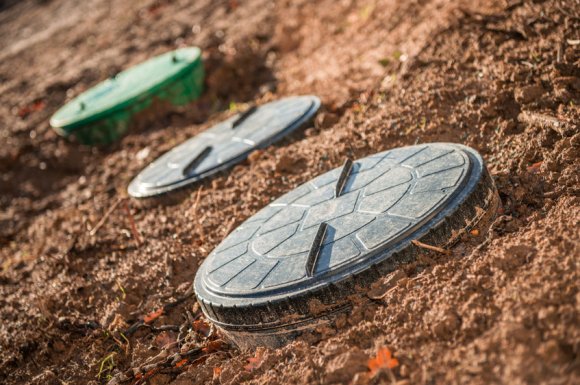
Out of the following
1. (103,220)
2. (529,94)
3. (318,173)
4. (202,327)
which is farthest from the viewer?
(103,220)

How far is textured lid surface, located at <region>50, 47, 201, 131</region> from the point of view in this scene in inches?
211

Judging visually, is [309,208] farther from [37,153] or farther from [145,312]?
[37,153]

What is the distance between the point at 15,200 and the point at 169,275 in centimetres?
301

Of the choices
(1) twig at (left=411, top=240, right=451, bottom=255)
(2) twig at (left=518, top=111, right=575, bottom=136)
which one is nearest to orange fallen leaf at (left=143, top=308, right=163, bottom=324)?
(1) twig at (left=411, top=240, right=451, bottom=255)

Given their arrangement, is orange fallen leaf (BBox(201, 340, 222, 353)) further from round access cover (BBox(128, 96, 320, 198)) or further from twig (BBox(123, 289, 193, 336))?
round access cover (BBox(128, 96, 320, 198))

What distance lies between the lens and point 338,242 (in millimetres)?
2320

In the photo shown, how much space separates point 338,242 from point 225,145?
1.79 metres

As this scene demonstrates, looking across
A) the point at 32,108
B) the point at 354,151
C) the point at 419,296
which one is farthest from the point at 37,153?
the point at 419,296

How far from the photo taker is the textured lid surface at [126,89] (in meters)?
5.36

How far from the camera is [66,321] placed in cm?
309

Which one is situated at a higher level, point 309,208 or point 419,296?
point 309,208

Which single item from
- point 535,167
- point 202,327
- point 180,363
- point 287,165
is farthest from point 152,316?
point 535,167

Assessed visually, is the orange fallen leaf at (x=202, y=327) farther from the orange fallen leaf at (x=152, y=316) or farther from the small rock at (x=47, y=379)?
the small rock at (x=47, y=379)

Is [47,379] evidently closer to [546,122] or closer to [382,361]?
[382,361]
